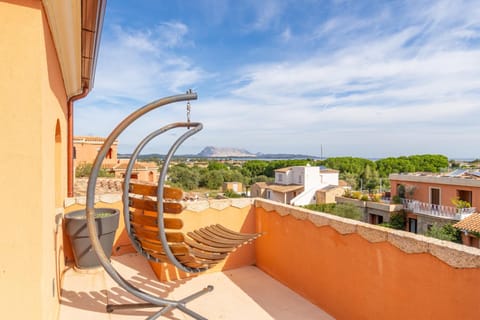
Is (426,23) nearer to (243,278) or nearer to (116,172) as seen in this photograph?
(243,278)

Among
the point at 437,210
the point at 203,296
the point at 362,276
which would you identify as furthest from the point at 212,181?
the point at 362,276

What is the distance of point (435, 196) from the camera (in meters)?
18.0

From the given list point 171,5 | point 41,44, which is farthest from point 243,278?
point 171,5

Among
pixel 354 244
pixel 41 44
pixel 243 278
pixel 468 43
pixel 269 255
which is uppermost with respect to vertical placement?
pixel 468 43

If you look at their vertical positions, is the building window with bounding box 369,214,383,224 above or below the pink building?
below

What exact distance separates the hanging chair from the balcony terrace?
428 millimetres

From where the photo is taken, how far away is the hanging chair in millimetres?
1843

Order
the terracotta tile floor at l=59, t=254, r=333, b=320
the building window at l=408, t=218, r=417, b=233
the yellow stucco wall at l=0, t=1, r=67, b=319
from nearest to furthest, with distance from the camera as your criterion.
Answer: the yellow stucco wall at l=0, t=1, r=67, b=319
the terracotta tile floor at l=59, t=254, r=333, b=320
the building window at l=408, t=218, r=417, b=233

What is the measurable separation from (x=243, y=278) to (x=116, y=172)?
562 inches

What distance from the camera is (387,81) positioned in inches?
831

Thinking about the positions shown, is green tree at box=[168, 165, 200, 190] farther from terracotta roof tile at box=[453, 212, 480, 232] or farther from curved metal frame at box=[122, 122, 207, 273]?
curved metal frame at box=[122, 122, 207, 273]

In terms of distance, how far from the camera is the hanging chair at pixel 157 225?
1843 mm

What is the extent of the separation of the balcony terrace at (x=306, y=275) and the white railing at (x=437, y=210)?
17.8 meters

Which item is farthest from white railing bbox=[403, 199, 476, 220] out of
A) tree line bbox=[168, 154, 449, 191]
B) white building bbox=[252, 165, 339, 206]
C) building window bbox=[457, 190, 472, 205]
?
tree line bbox=[168, 154, 449, 191]
